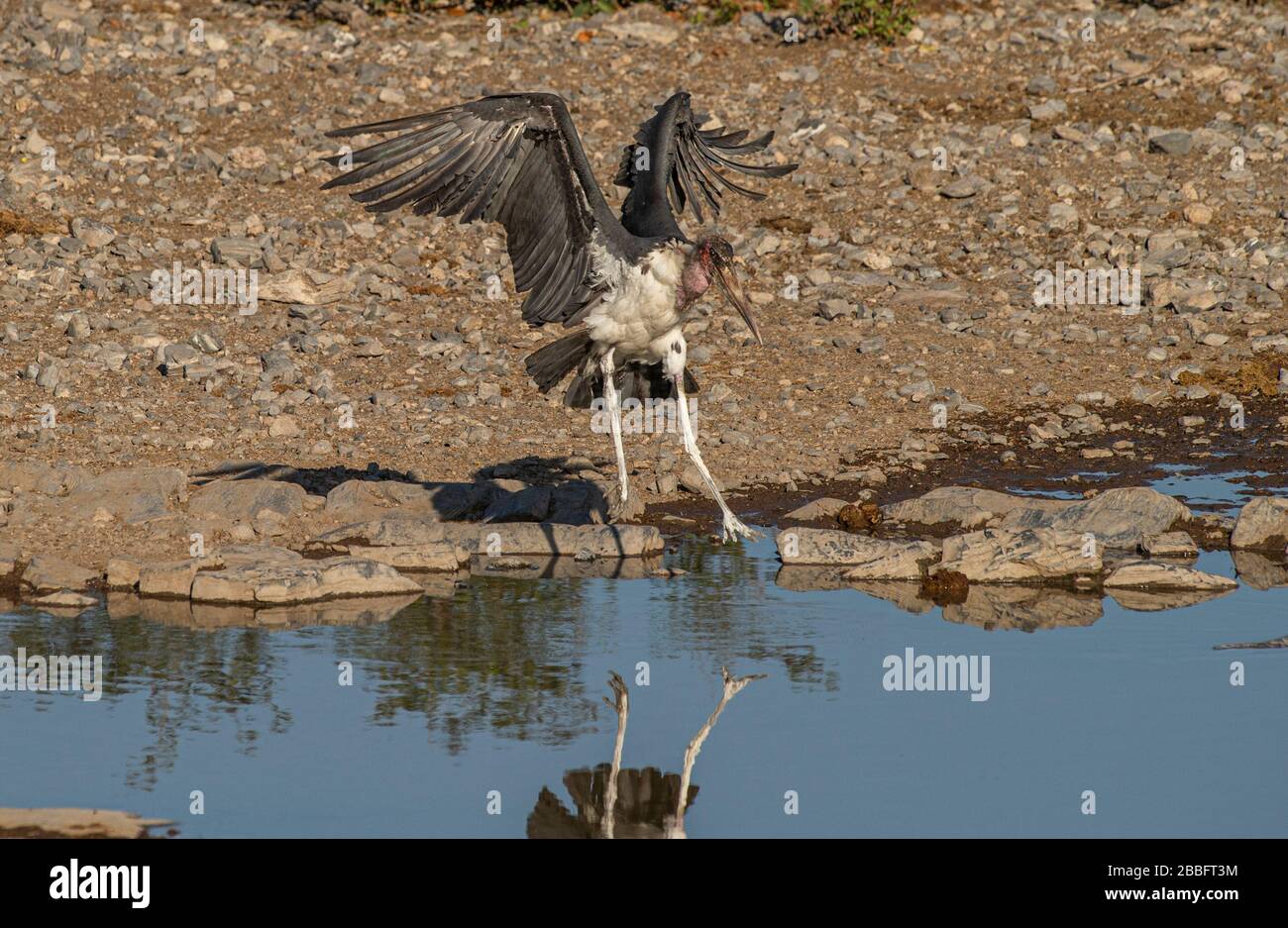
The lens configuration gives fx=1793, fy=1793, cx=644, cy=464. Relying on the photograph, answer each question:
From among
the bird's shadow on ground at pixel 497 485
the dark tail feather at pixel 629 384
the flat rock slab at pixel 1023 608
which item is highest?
the dark tail feather at pixel 629 384

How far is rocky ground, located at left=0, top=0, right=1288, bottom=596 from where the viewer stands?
1162 centimetres

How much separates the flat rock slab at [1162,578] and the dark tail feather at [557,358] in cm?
315

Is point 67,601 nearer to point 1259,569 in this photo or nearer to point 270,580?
point 270,580

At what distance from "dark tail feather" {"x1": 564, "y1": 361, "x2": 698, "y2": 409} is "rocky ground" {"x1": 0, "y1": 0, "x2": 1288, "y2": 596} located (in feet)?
2.72

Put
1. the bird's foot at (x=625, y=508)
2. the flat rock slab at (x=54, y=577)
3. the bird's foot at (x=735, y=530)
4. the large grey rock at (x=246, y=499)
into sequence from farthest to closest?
→ the bird's foot at (x=625, y=508) < the large grey rock at (x=246, y=499) < the bird's foot at (x=735, y=530) < the flat rock slab at (x=54, y=577)

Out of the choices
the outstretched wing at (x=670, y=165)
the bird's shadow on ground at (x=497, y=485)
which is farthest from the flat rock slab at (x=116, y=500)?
the outstretched wing at (x=670, y=165)

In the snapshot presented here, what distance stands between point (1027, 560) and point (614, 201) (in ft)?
25.7

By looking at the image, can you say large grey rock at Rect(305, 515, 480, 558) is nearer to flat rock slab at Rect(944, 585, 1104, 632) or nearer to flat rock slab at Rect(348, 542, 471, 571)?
flat rock slab at Rect(348, 542, 471, 571)

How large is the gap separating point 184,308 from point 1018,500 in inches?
269

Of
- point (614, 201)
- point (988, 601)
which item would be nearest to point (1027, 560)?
point (988, 601)

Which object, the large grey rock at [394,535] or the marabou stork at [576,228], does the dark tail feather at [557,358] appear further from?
the large grey rock at [394,535]

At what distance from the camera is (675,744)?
7.17 meters

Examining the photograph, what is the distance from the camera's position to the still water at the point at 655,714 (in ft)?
21.1

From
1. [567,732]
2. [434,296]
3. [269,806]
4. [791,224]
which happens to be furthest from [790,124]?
[269,806]
